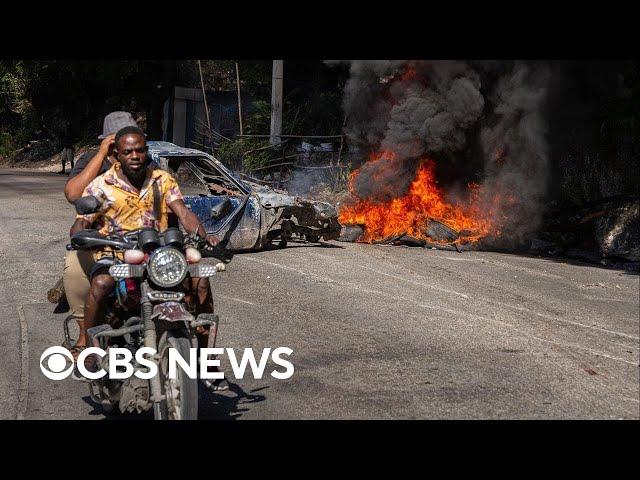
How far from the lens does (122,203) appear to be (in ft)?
20.2

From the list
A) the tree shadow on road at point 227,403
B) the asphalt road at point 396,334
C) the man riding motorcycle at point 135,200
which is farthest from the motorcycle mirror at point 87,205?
the asphalt road at point 396,334

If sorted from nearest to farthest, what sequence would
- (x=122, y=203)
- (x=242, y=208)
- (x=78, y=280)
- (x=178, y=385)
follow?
(x=178, y=385)
(x=122, y=203)
(x=78, y=280)
(x=242, y=208)

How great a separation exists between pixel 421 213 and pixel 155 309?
1265 centimetres

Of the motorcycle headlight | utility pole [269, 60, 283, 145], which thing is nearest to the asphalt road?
the motorcycle headlight

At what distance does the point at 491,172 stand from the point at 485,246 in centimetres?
212

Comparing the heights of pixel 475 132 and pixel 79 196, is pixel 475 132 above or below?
above

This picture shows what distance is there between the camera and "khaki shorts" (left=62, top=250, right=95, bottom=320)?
6.46m

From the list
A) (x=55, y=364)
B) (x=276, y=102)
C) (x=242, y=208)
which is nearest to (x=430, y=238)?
(x=242, y=208)

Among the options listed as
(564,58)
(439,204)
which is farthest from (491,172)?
(564,58)

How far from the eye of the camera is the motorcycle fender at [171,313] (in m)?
5.16

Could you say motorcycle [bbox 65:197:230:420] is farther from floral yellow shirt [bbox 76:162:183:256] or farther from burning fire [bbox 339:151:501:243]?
burning fire [bbox 339:151:501:243]

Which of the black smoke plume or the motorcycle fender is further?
the black smoke plume

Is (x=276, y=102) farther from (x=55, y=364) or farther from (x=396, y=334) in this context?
(x=55, y=364)

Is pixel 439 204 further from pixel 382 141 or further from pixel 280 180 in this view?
pixel 280 180
